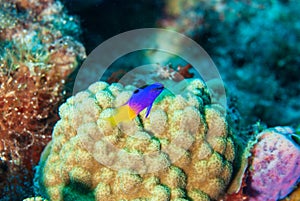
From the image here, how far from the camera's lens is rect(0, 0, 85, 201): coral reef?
3.67 m

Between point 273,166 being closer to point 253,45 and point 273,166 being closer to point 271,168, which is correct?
point 271,168

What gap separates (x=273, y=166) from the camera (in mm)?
3150

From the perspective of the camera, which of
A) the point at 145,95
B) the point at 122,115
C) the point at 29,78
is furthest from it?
the point at 29,78

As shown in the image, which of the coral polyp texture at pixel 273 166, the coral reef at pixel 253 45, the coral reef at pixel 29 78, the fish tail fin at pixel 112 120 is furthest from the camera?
the coral reef at pixel 253 45

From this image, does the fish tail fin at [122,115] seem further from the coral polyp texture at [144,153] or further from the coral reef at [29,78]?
the coral reef at [29,78]

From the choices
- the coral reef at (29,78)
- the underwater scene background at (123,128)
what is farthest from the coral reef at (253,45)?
the coral reef at (29,78)

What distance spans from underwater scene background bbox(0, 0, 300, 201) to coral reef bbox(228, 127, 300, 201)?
10mm

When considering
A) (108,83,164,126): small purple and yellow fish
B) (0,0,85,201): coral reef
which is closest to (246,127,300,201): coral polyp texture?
(108,83,164,126): small purple and yellow fish

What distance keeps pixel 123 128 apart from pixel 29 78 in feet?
5.66

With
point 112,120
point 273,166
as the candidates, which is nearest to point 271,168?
point 273,166

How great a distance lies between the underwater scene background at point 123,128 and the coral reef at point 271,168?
0.01 metres

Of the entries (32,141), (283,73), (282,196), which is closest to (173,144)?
(282,196)

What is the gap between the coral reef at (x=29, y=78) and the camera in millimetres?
3670

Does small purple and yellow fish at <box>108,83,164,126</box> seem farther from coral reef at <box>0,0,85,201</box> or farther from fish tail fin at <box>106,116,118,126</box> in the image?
coral reef at <box>0,0,85,201</box>
